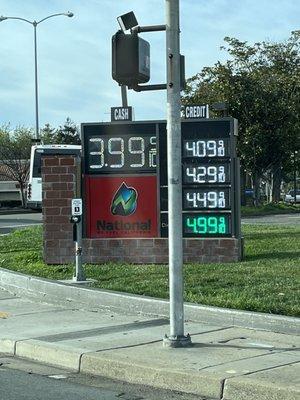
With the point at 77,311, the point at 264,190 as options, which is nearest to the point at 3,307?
the point at 77,311

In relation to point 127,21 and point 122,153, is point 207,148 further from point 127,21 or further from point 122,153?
point 127,21

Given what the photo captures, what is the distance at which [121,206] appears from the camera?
13.7 metres

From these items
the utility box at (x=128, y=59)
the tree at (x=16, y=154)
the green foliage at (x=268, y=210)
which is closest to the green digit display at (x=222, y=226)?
the utility box at (x=128, y=59)

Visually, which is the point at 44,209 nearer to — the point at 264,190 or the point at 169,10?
the point at 169,10

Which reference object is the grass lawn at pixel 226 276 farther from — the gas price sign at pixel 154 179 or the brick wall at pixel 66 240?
the gas price sign at pixel 154 179

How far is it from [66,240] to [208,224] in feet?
9.39

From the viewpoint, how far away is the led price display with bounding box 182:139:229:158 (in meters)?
12.8

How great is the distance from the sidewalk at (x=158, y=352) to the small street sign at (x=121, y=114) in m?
4.88

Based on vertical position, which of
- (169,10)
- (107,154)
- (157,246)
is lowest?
(157,246)

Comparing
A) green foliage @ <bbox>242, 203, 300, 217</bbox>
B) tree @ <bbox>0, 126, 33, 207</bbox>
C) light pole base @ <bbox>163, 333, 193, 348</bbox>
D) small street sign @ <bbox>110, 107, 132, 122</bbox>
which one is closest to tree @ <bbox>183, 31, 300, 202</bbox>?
green foliage @ <bbox>242, 203, 300, 217</bbox>

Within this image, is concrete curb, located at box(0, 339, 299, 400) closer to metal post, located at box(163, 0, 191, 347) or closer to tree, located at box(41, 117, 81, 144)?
metal post, located at box(163, 0, 191, 347)

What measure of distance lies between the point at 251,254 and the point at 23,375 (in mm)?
7680

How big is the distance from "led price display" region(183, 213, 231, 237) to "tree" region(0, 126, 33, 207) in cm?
3771

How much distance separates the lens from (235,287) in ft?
33.9
